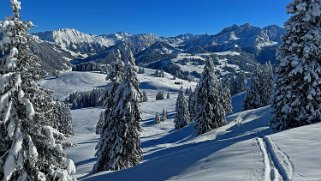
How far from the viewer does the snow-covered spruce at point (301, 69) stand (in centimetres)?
3073

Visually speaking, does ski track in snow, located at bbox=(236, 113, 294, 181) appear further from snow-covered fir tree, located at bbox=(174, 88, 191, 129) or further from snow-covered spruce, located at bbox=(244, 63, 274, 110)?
snow-covered fir tree, located at bbox=(174, 88, 191, 129)

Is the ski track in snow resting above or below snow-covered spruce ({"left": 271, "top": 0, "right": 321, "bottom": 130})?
below

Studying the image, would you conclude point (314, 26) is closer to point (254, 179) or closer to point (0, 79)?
point (254, 179)

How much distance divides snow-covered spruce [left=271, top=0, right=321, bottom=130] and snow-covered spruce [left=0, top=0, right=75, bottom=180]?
20.8 meters

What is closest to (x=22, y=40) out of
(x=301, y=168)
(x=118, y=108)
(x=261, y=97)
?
(x=301, y=168)

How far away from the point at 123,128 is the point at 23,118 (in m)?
18.5

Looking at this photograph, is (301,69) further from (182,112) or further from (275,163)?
(182,112)

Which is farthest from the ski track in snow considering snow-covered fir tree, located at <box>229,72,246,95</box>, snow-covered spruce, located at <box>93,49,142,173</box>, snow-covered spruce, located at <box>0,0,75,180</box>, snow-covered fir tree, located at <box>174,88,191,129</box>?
snow-covered fir tree, located at <box>229,72,246,95</box>

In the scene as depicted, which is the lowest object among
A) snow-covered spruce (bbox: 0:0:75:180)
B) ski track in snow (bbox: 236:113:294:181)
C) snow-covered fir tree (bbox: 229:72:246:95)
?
ski track in snow (bbox: 236:113:294:181)

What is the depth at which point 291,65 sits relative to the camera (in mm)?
31609

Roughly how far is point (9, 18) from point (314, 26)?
25.0 metres

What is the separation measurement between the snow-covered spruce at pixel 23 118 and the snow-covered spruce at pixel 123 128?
16.9 metres

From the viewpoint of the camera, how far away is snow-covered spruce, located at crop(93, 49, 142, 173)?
3556 cm

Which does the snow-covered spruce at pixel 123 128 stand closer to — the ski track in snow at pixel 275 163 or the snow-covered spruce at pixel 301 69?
the snow-covered spruce at pixel 301 69
